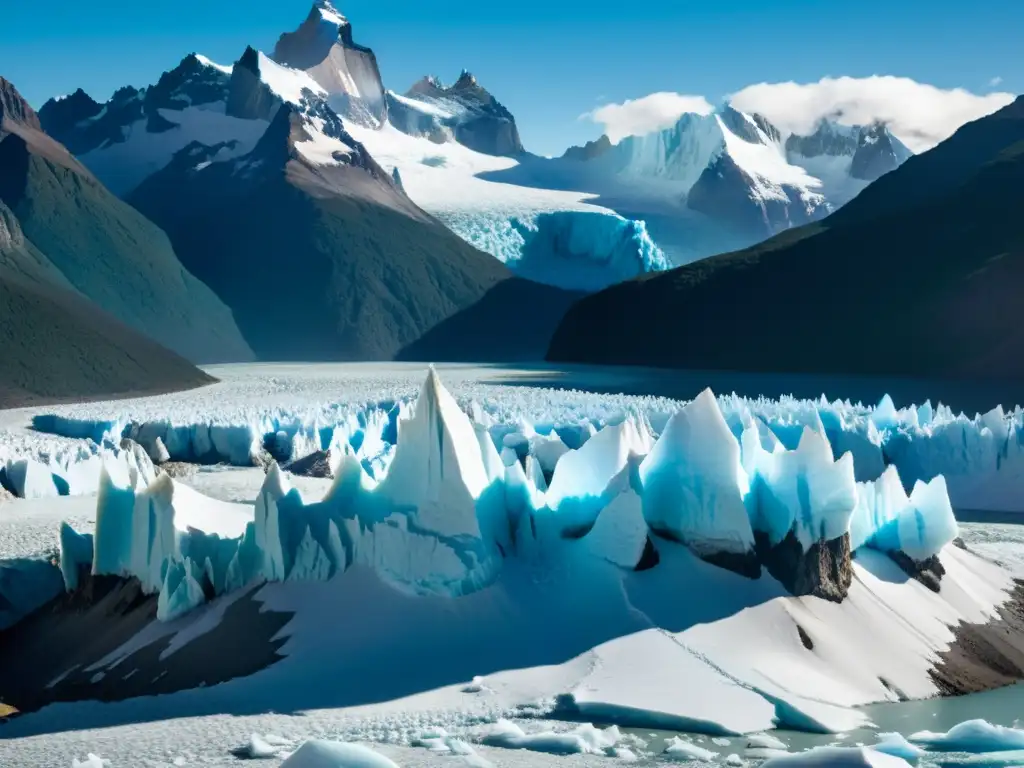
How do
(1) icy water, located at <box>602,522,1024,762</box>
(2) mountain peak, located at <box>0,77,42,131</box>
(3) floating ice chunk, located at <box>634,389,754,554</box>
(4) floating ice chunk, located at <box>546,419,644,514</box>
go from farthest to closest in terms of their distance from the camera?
1. (2) mountain peak, located at <box>0,77,42,131</box>
2. (4) floating ice chunk, located at <box>546,419,644,514</box>
3. (3) floating ice chunk, located at <box>634,389,754,554</box>
4. (1) icy water, located at <box>602,522,1024,762</box>

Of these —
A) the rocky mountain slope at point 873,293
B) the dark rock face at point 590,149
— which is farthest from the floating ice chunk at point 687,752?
the dark rock face at point 590,149

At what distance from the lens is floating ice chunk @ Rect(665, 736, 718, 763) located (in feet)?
24.6

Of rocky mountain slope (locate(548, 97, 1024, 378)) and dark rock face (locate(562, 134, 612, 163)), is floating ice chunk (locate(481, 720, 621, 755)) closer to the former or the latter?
rocky mountain slope (locate(548, 97, 1024, 378))

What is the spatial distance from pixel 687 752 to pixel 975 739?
1824 mm

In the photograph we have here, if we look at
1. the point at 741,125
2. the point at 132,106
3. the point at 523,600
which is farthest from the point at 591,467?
the point at 741,125

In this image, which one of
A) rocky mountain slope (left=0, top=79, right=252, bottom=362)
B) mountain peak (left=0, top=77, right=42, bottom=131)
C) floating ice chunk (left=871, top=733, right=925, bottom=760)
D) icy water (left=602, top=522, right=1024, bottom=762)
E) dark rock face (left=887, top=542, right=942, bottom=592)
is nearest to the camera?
floating ice chunk (left=871, top=733, right=925, bottom=760)

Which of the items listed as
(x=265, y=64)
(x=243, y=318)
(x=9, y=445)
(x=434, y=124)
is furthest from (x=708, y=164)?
(x=9, y=445)

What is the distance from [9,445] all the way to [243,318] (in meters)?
48.4

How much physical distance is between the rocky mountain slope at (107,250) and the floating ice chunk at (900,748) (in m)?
51.0

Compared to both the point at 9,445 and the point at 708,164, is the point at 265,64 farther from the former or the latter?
the point at 9,445

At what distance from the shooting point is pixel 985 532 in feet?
53.8

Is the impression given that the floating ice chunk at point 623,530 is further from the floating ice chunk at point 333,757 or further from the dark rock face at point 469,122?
the dark rock face at point 469,122

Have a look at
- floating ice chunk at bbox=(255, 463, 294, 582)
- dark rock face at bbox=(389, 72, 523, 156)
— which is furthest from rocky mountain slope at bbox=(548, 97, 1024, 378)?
dark rock face at bbox=(389, 72, 523, 156)

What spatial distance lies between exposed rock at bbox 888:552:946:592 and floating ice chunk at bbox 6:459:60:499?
11.0 meters
